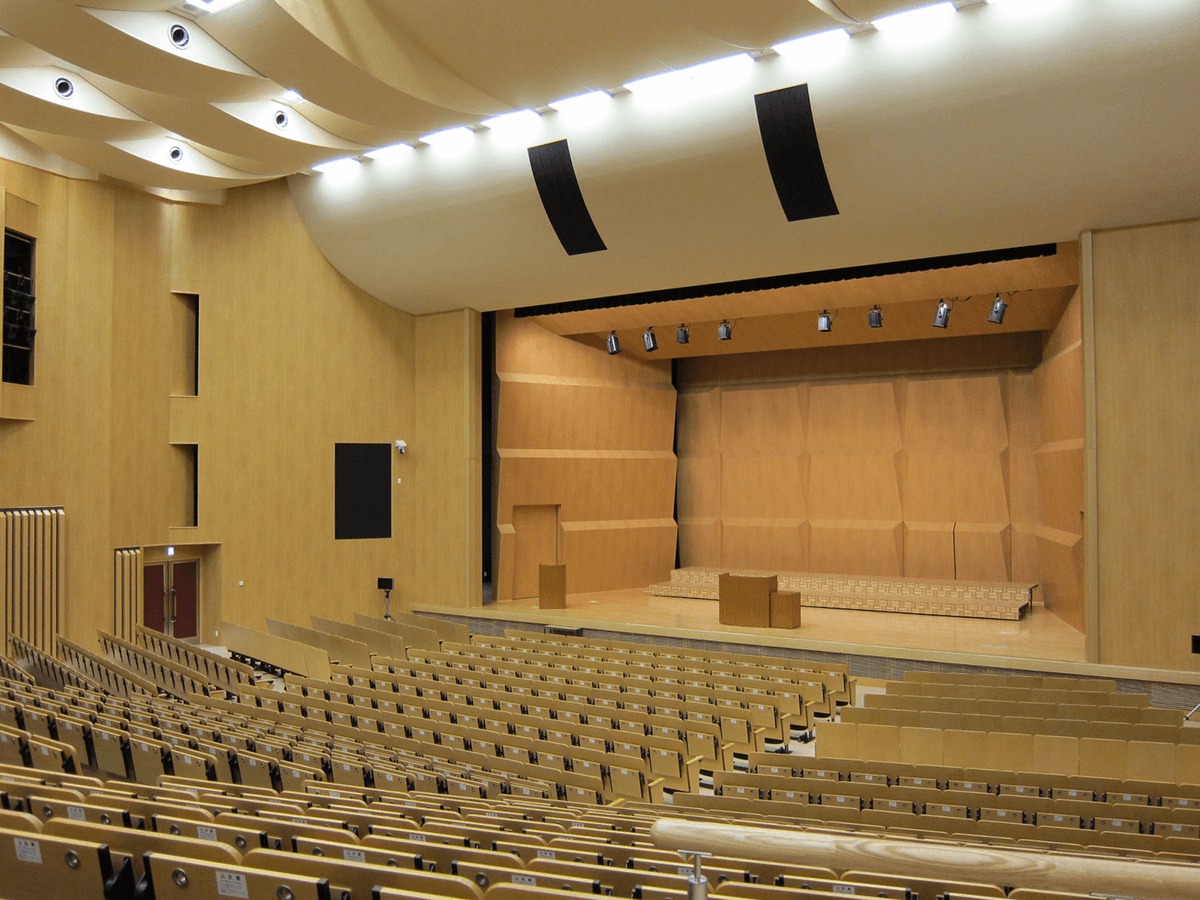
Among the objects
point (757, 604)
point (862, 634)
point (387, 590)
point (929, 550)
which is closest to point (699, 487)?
point (929, 550)

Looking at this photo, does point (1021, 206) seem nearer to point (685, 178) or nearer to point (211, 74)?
point (685, 178)

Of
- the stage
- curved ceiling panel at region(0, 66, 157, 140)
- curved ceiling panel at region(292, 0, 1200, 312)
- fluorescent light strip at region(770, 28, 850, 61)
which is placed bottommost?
the stage

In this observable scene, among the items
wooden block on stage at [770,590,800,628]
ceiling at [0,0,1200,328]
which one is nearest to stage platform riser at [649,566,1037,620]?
wooden block on stage at [770,590,800,628]

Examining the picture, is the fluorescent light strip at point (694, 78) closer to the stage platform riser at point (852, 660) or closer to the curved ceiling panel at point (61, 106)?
the curved ceiling panel at point (61, 106)

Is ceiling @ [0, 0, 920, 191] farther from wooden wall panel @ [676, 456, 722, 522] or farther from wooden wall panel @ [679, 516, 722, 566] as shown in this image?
wooden wall panel @ [679, 516, 722, 566]

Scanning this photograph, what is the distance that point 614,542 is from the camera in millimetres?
17312

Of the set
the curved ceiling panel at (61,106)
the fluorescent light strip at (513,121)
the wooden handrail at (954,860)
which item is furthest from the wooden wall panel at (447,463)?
the wooden handrail at (954,860)

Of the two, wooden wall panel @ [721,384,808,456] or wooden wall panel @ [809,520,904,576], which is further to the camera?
wooden wall panel @ [721,384,808,456]

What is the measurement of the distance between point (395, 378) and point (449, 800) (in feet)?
36.5

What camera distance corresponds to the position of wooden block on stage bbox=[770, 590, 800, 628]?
1295cm

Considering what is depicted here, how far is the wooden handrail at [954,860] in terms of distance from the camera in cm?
192

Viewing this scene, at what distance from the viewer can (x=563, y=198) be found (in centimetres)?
1191

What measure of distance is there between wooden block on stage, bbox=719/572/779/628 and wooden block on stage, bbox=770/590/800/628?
10 cm

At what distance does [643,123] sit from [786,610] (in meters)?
6.83
